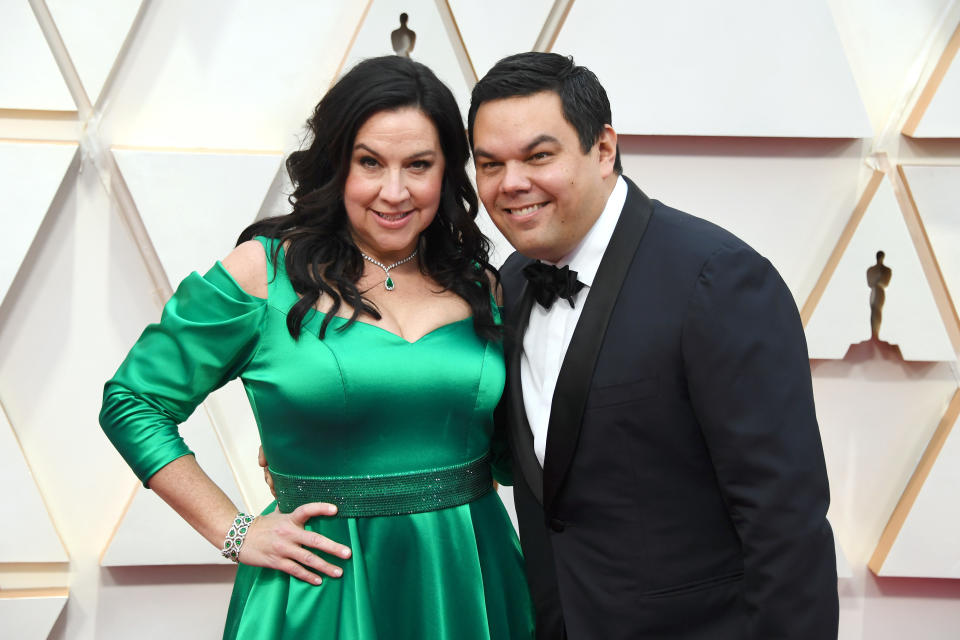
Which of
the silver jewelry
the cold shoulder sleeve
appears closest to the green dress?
the cold shoulder sleeve

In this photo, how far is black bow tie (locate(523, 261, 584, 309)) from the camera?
4.58 ft

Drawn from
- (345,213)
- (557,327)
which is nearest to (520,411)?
(557,327)

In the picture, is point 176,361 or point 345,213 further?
point 345,213

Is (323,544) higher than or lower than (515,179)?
lower

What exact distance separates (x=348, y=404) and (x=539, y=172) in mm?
467

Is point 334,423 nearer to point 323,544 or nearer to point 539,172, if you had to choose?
point 323,544

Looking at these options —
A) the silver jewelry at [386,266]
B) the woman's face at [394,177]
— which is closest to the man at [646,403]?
the woman's face at [394,177]

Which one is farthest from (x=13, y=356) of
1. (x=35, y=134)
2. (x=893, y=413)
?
(x=893, y=413)

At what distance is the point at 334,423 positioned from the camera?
4.61 ft

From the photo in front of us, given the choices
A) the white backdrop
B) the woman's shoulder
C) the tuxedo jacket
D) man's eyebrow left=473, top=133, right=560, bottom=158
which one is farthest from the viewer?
the white backdrop

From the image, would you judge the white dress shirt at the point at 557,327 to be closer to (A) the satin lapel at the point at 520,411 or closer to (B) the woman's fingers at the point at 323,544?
(A) the satin lapel at the point at 520,411

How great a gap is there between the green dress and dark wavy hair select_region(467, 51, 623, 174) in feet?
1.38

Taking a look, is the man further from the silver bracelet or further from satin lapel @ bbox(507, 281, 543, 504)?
the silver bracelet

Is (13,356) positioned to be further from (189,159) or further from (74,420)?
(189,159)
